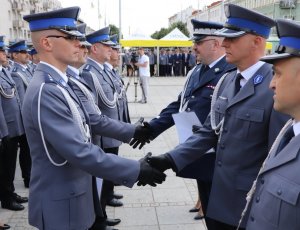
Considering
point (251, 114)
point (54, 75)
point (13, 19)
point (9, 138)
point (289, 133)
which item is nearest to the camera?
point (289, 133)

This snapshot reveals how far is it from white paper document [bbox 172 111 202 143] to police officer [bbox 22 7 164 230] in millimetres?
656

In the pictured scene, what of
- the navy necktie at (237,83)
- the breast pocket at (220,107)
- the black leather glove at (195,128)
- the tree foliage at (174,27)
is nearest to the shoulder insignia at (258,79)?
the navy necktie at (237,83)

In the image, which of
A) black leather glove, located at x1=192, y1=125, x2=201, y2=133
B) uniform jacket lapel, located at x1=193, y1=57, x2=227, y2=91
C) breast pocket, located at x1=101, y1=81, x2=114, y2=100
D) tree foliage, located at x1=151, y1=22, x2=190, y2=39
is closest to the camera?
black leather glove, located at x1=192, y1=125, x2=201, y2=133

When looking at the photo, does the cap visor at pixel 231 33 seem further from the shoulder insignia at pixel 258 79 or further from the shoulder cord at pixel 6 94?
the shoulder cord at pixel 6 94

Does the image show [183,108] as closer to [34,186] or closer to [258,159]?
[258,159]

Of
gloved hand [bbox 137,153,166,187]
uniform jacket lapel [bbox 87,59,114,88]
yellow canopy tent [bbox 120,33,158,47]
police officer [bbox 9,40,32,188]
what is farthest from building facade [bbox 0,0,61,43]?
gloved hand [bbox 137,153,166,187]

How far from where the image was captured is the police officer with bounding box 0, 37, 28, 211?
15.9 feet

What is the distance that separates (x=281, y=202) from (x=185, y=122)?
1731 mm

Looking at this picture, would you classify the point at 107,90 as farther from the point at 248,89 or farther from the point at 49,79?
the point at 248,89

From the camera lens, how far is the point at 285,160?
1.61 meters

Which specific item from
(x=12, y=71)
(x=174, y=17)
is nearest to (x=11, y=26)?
(x=12, y=71)

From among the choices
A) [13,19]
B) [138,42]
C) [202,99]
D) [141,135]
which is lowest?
[138,42]

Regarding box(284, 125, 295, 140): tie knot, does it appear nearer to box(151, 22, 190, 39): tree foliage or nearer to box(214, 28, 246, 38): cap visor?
box(214, 28, 246, 38): cap visor

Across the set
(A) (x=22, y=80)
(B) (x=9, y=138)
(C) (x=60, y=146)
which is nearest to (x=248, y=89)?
(C) (x=60, y=146)
